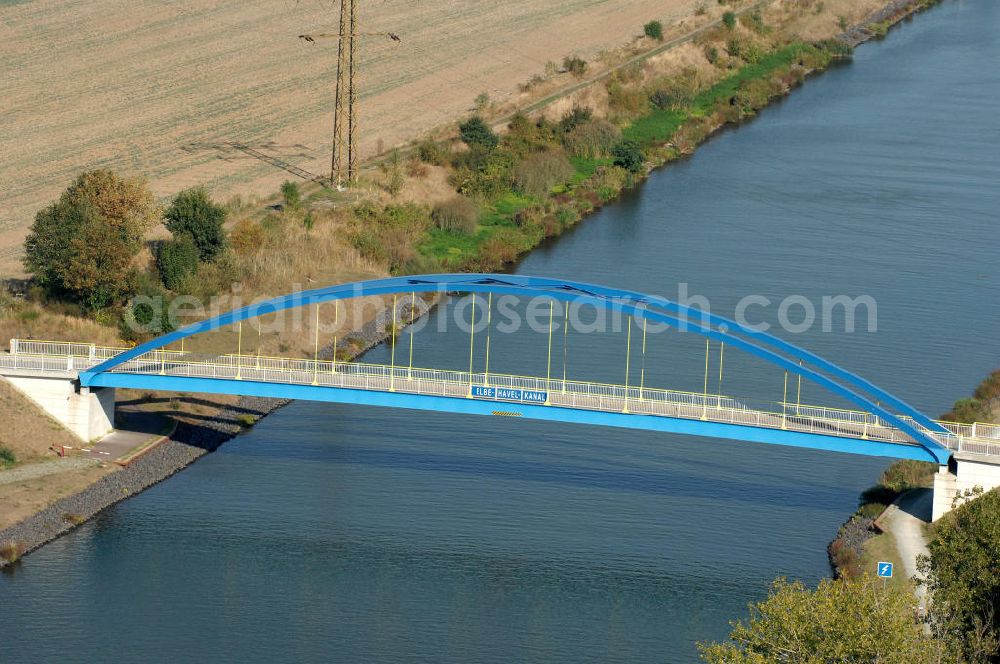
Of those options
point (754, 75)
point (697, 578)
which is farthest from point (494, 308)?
point (754, 75)

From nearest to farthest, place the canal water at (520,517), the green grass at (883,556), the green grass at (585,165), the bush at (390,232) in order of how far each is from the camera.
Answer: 1. the canal water at (520,517)
2. the green grass at (883,556)
3. the bush at (390,232)
4. the green grass at (585,165)

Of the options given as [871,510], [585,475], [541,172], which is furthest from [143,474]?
[541,172]

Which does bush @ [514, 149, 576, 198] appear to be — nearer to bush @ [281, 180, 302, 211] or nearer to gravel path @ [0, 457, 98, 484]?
bush @ [281, 180, 302, 211]

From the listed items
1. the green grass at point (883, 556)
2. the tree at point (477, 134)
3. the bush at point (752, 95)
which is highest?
the bush at point (752, 95)

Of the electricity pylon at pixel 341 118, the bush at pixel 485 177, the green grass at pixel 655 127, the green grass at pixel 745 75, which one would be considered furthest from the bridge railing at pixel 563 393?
the green grass at pixel 745 75

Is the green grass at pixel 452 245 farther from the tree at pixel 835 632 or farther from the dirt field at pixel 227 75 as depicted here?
the tree at pixel 835 632

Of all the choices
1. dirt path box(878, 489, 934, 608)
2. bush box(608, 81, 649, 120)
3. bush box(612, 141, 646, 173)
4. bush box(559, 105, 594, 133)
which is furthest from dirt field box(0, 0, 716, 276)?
dirt path box(878, 489, 934, 608)

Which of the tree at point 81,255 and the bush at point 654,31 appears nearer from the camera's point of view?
the tree at point 81,255
